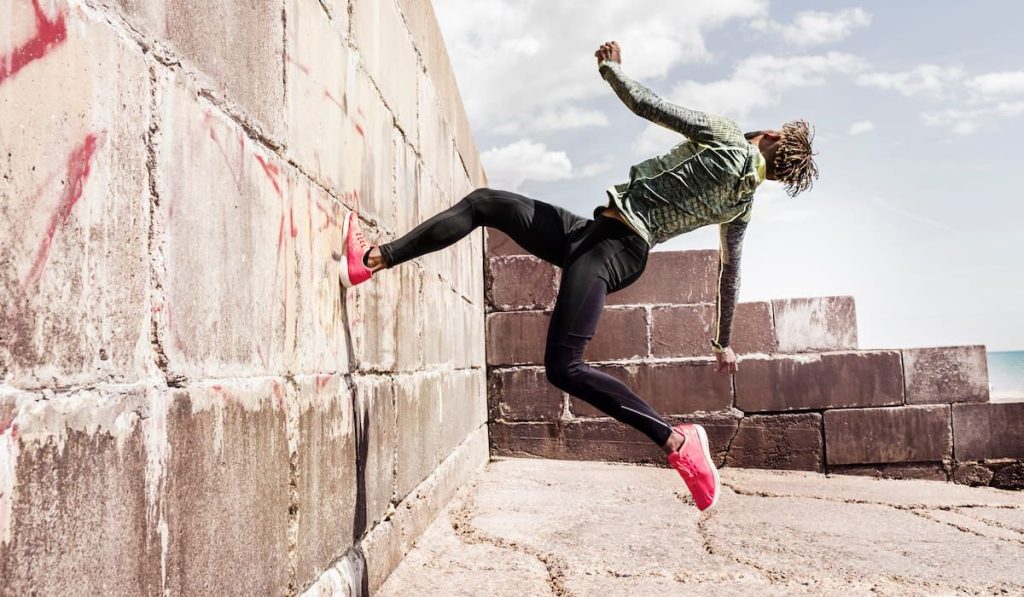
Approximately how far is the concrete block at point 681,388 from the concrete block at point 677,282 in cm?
47

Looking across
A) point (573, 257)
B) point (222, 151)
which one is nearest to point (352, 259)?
point (573, 257)

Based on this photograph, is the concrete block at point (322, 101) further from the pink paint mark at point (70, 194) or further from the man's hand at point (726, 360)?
the man's hand at point (726, 360)

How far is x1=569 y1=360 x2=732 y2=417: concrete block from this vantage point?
19.8 feet

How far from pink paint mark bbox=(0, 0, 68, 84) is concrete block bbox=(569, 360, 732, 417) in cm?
518

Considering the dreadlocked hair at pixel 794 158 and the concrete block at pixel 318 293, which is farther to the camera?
the dreadlocked hair at pixel 794 158

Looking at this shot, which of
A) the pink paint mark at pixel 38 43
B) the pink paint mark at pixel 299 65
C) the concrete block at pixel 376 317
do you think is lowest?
the concrete block at pixel 376 317

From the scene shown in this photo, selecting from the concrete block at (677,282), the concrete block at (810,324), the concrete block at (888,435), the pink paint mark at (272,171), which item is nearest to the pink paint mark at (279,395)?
the pink paint mark at (272,171)

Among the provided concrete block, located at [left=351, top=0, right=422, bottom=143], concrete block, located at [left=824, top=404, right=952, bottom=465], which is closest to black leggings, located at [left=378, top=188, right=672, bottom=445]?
concrete block, located at [left=351, top=0, right=422, bottom=143]

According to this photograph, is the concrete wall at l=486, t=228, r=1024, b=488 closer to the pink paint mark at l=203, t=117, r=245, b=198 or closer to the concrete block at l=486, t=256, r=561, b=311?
the concrete block at l=486, t=256, r=561, b=311

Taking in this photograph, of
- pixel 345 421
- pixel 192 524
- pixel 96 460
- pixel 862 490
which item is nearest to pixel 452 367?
pixel 345 421

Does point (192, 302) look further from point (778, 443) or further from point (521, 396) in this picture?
point (778, 443)

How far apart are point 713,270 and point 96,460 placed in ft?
17.8

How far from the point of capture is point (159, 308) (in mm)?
1284

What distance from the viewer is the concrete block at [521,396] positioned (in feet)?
20.0
